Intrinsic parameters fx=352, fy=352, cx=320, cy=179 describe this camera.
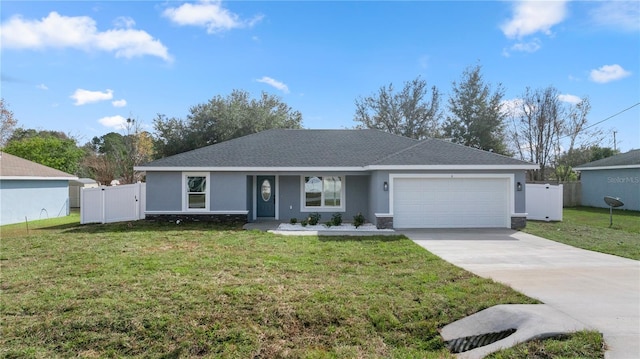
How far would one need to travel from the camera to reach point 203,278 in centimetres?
644

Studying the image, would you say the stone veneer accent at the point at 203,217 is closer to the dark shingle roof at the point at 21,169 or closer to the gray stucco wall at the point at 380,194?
the gray stucco wall at the point at 380,194

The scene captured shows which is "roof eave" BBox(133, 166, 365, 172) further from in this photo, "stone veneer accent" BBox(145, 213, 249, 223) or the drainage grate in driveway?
the drainage grate in driveway

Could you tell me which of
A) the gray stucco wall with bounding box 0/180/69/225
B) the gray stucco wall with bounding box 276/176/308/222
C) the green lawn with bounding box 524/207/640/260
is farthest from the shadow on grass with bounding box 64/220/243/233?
the green lawn with bounding box 524/207/640/260

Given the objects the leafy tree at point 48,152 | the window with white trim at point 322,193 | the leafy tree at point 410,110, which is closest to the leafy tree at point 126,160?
the leafy tree at point 48,152

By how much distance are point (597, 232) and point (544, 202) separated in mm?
3329

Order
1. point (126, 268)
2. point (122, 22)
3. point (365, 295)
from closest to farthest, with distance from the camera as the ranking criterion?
point (365, 295) → point (126, 268) → point (122, 22)

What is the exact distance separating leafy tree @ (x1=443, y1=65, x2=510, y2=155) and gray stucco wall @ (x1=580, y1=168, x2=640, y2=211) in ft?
25.8

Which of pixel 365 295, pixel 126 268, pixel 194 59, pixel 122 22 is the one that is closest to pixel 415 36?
pixel 194 59

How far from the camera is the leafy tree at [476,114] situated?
29438 mm

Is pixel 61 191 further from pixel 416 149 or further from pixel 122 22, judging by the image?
pixel 416 149

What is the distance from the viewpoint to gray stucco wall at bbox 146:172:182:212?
1455 cm

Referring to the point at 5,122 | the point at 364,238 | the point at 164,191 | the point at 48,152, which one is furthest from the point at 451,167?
the point at 5,122

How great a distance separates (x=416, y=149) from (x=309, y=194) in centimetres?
492

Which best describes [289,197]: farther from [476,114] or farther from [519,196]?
[476,114]
